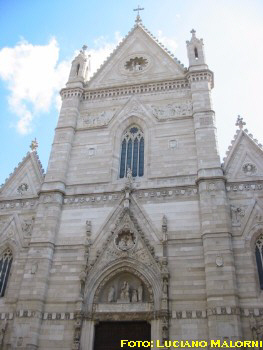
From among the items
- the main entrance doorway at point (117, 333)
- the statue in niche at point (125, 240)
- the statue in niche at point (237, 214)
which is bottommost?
the main entrance doorway at point (117, 333)

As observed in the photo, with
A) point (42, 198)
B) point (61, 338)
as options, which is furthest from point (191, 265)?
point (42, 198)

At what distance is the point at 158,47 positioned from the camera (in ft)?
76.9

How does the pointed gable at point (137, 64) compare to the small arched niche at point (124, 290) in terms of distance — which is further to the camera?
the pointed gable at point (137, 64)

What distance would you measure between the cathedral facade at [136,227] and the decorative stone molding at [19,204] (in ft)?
0.19

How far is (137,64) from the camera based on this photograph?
2328 centimetres

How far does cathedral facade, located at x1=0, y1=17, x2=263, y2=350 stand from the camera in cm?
1375

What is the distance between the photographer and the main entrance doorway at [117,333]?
13828mm

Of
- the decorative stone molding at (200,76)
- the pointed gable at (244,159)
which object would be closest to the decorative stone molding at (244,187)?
the pointed gable at (244,159)

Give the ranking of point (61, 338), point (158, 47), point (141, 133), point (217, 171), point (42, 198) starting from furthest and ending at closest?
point (158, 47), point (141, 133), point (42, 198), point (217, 171), point (61, 338)

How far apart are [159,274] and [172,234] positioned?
6.02 feet

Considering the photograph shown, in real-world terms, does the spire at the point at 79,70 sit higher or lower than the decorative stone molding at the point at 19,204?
higher

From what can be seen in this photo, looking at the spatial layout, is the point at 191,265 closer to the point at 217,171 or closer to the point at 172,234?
the point at 172,234

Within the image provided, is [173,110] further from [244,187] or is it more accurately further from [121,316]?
[121,316]

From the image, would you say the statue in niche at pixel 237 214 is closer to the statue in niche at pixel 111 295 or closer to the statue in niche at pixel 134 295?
the statue in niche at pixel 134 295
